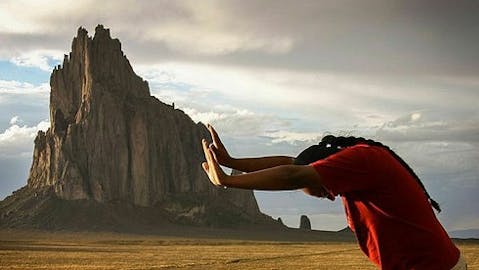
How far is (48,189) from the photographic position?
141500 mm

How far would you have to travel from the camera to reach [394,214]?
4.05m

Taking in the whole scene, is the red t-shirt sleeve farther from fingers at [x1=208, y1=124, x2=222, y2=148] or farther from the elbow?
fingers at [x1=208, y1=124, x2=222, y2=148]

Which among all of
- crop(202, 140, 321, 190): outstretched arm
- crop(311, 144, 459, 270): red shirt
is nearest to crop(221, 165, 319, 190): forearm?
crop(202, 140, 321, 190): outstretched arm

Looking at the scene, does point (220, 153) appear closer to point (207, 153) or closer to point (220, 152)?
point (220, 152)

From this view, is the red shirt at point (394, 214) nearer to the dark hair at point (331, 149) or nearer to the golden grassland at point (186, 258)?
the dark hair at point (331, 149)

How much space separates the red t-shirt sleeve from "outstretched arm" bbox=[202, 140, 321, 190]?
6 centimetres

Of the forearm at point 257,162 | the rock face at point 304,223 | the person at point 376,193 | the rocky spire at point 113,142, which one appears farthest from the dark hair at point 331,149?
the rock face at point 304,223

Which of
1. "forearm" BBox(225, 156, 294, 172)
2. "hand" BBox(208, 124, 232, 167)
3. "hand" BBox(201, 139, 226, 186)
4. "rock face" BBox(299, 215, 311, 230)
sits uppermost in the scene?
"rock face" BBox(299, 215, 311, 230)

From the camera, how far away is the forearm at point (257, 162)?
14.6 feet

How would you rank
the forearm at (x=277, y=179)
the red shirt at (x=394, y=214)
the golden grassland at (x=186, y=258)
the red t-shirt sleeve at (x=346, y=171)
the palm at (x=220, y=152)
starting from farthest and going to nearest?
the golden grassland at (x=186, y=258), the palm at (x=220, y=152), the red shirt at (x=394, y=214), the red t-shirt sleeve at (x=346, y=171), the forearm at (x=277, y=179)

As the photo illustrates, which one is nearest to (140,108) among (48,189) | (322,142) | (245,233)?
(48,189)

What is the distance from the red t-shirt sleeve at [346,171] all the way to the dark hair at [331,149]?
19cm

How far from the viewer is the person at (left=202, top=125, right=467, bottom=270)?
12.6ft

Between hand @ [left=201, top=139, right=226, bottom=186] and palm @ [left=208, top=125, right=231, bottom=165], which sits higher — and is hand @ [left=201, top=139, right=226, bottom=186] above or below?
below
